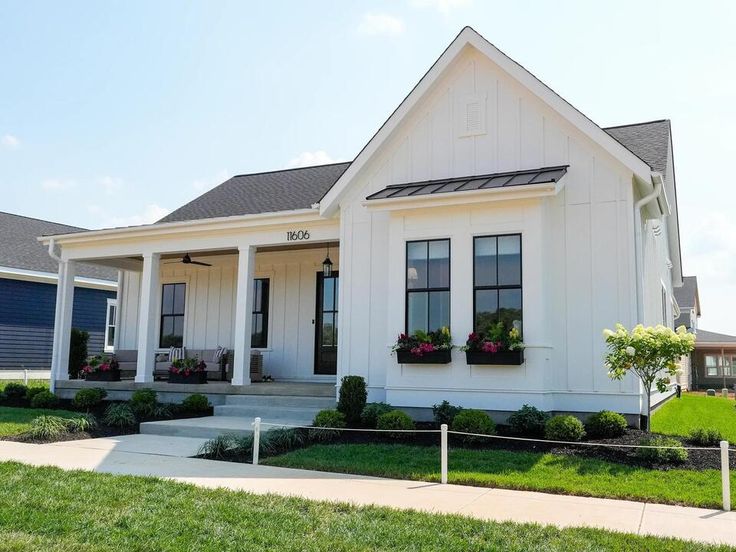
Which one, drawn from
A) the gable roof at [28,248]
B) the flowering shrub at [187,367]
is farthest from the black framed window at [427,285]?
the gable roof at [28,248]

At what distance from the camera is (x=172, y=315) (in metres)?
17.7

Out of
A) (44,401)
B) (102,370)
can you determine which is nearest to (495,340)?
(102,370)

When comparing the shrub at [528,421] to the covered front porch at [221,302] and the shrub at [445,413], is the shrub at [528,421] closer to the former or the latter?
the shrub at [445,413]

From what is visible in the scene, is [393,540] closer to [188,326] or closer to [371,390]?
[371,390]

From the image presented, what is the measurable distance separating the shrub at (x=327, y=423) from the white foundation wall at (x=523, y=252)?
1.35m

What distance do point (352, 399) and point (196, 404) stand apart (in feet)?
12.5

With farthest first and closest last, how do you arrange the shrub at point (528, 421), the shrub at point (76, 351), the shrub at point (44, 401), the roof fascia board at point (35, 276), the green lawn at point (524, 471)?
1. the roof fascia board at point (35, 276)
2. the shrub at point (76, 351)
3. the shrub at point (44, 401)
4. the shrub at point (528, 421)
5. the green lawn at point (524, 471)

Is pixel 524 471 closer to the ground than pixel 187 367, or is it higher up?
closer to the ground

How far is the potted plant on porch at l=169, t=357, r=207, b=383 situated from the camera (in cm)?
1409

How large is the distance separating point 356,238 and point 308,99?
2718mm

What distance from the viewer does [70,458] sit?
8406 mm

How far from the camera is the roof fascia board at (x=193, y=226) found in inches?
521

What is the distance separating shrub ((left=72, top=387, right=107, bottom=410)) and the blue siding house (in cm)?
1058

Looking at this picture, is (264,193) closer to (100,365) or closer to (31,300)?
(100,365)
